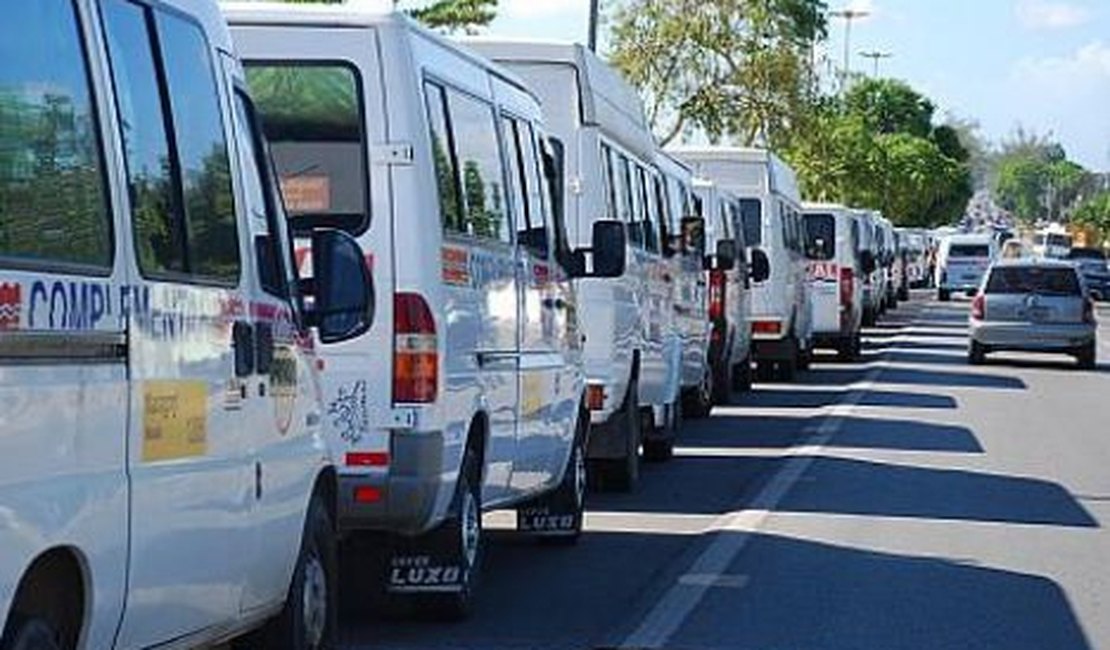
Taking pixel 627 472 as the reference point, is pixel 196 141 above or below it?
above

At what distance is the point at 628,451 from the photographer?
16062 mm

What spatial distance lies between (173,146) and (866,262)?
35.9 meters

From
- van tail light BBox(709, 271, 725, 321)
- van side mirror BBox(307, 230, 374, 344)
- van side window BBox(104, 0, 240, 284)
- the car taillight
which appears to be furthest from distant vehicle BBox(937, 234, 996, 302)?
van side window BBox(104, 0, 240, 284)

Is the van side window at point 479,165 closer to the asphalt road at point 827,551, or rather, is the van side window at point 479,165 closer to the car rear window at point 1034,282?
the asphalt road at point 827,551

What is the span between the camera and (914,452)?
20500mm

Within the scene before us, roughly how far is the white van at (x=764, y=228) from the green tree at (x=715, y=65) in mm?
21262

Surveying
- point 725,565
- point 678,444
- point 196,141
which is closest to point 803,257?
point 678,444

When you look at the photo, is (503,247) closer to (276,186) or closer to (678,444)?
(276,186)

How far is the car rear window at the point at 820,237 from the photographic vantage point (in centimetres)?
3562

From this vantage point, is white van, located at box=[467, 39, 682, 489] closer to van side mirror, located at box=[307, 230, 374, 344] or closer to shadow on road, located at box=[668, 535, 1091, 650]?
shadow on road, located at box=[668, 535, 1091, 650]

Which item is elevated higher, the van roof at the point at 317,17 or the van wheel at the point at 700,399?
the van roof at the point at 317,17

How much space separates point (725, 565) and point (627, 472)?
3753mm

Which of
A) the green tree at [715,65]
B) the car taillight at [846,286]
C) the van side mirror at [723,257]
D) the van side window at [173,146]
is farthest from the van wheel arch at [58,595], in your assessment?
the green tree at [715,65]

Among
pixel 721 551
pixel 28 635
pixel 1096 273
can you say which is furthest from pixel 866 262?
pixel 1096 273
